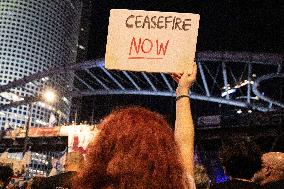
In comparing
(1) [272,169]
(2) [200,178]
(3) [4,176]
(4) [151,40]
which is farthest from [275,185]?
(3) [4,176]

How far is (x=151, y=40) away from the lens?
4227 mm

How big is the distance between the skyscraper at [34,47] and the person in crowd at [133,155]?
95.0 metres

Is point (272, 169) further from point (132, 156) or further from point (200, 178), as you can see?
point (132, 156)

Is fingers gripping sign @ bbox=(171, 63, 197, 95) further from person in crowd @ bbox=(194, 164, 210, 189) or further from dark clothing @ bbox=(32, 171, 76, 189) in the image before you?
person in crowd @ bbox=(194, 164, 210, 189)

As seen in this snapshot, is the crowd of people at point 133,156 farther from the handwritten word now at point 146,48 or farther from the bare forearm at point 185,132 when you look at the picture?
the handwritten word now at point 146,48

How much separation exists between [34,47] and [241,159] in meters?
104

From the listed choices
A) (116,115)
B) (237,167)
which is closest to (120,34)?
(237,167)

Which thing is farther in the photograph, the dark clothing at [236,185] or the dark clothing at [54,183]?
the dark clothing at [54,183]

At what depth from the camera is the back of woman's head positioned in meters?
1.75

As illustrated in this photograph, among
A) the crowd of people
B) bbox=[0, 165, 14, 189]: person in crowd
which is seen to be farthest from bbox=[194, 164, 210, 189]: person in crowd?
the crowd of people

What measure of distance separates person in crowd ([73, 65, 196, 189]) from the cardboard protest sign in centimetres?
213

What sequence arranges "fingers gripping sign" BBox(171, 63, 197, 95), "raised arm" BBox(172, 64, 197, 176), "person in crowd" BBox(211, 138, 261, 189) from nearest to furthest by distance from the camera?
"raised arm" BBox(172, 64, 197, 176) < "fingers gripping sign" BBox(171, 63, 197, 95) < "person in crowd" BBox(211, 138, 261, 189)

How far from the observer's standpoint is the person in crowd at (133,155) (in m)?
1.75

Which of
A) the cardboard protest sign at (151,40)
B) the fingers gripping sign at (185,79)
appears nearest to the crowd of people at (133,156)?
the fingers gripping sign at (185,79)
